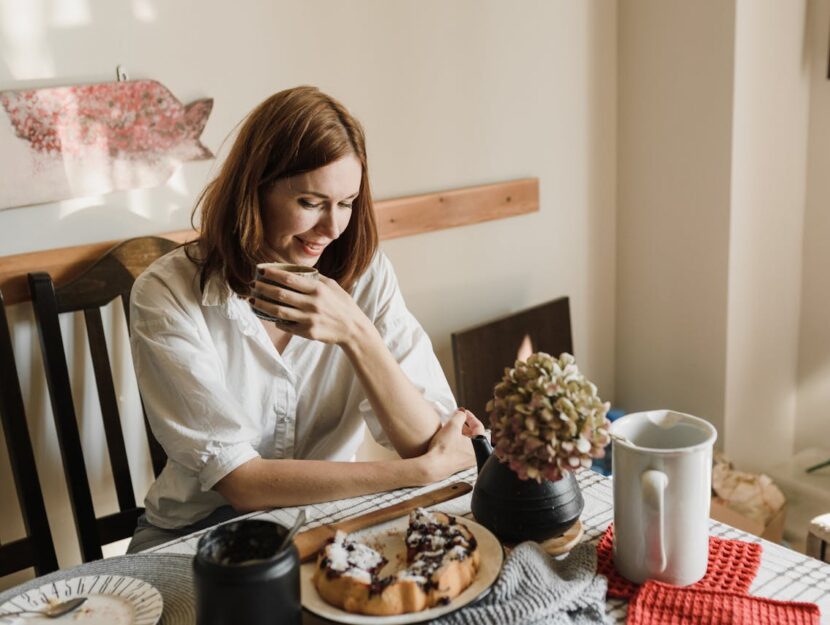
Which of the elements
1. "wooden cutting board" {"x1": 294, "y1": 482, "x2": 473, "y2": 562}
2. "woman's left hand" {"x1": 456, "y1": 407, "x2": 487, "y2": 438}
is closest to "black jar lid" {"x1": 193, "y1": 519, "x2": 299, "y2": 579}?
"wooden cutting board" {"x1": 294, "y1": 482, "x2": 473, "y2": 562}

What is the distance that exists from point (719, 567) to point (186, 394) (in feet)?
2.63

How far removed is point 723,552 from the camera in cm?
111

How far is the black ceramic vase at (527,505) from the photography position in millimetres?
1080

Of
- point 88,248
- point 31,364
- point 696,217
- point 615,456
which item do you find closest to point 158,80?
point 88,248

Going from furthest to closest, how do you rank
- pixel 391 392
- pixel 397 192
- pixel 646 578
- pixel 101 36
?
pixel 397 192, pixel 101 36, pixel 391 392, pixel 646 578

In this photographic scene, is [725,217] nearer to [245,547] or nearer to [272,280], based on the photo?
[272,280]

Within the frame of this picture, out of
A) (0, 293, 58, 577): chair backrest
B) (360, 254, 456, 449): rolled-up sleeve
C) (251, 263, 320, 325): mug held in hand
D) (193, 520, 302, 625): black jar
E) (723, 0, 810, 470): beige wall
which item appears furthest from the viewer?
(723, 0, 810, 470): beige wall

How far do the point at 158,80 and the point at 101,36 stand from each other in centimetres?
14

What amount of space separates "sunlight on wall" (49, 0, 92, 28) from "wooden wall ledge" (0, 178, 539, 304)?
1.45 feet

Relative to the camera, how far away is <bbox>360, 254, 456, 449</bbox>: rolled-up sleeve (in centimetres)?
159

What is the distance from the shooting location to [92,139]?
1.86 meters

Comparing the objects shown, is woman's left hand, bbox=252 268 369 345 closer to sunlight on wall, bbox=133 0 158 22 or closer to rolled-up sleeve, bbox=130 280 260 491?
rolled-up sleeve, bbox=130 280 260 491

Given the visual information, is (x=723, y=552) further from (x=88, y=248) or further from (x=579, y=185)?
(x=579, y=185)

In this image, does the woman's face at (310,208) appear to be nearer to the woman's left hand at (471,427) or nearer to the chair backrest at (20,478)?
the woman's left hand at (471,427)
